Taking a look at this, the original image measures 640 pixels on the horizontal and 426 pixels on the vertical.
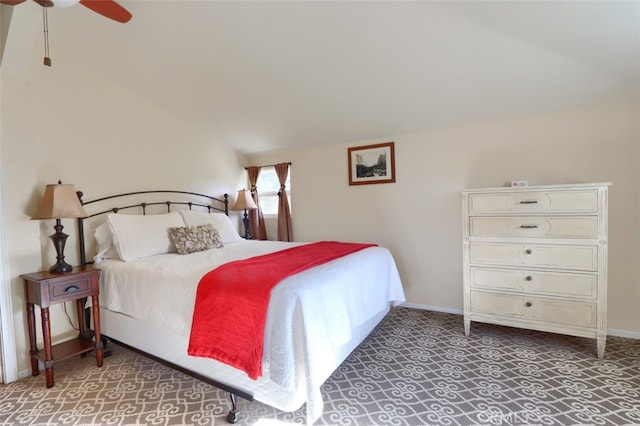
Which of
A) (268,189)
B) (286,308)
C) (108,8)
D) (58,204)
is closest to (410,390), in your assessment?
(286,308)

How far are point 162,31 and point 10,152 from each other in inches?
56.9

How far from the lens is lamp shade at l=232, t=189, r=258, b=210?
419 centimetres

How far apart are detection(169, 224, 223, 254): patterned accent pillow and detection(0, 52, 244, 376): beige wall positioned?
32.6 inches

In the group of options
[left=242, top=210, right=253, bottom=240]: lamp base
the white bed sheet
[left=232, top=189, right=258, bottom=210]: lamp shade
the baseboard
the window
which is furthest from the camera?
the window

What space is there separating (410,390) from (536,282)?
4.52ft

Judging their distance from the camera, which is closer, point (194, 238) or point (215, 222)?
point (194, 238)

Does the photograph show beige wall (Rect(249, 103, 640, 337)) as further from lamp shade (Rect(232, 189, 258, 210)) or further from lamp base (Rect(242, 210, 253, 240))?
lamp base (Rect(242, 210, 253, 240))

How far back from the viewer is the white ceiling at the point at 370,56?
208cm

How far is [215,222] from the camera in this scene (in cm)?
356

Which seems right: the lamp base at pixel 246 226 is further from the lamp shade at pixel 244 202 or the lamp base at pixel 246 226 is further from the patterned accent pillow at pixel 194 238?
the patterned accent pillow at pixel 194 238

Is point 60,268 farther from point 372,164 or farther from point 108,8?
point 372,164

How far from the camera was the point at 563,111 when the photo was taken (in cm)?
279

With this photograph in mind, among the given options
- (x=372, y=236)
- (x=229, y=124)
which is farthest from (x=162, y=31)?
(x=372, y=236)

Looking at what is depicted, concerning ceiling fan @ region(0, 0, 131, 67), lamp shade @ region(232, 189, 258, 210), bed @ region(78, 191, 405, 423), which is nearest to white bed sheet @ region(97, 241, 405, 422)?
bed @ region(78, 191, 405, 423)
